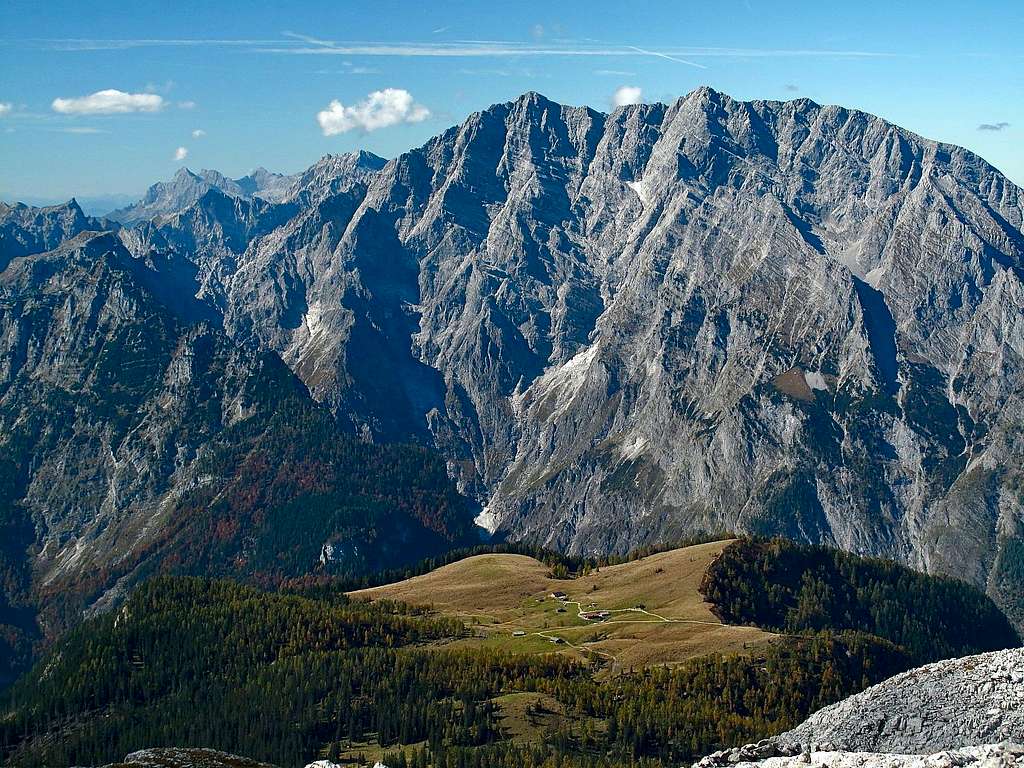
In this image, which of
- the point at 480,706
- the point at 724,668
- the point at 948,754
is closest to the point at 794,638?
the point at 724,668

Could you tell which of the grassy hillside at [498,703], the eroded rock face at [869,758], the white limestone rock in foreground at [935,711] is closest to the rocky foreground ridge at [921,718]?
the white limestone rock in foreground at [935,711]

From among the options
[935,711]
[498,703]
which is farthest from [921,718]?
[498,703]

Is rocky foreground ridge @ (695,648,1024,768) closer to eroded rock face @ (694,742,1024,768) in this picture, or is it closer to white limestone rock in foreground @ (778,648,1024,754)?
white limestone rock in foreground @ (778,648,1024,754)

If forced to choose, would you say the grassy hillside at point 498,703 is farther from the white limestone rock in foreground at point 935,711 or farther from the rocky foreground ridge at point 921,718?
A: the rocky foreground ridge at point 921,718

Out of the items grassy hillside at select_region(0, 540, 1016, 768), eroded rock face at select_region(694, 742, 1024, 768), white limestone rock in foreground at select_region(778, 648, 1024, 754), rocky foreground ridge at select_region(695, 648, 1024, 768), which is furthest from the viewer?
grassy hillside at select_region(0, 540, 1016, 768)

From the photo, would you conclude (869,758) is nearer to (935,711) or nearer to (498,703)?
(935,711)

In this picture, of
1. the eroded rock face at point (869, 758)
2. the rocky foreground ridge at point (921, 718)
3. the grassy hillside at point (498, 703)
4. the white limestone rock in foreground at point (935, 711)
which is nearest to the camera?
the eroded rock face at point (869, 758)

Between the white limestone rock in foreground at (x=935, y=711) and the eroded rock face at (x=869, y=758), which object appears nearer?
the eroded rock face at (x=869, y=758)

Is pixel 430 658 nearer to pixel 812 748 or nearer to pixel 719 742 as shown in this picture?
pixel 719 742

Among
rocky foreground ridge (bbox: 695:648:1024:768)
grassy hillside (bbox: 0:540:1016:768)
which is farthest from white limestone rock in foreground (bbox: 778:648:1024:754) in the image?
grassy hillside (bbox: 0:540:1016:768)

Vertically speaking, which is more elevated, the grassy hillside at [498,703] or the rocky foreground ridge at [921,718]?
the rocky foreground ridge at [921,718]

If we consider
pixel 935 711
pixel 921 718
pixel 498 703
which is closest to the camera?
pixel 935 711

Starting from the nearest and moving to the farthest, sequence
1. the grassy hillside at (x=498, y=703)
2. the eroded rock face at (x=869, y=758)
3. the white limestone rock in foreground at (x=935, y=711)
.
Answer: the eroded rock face at (x=869, y=758)
the white limestone rock in foreground at (x=935, y=711)
the grassy hillside at (x=498, y=703)
